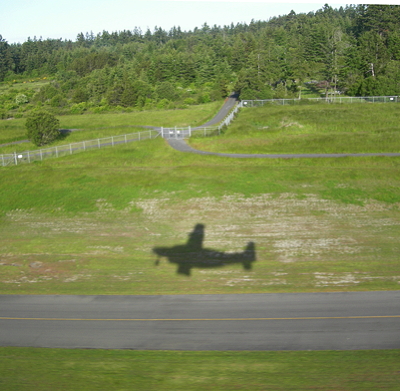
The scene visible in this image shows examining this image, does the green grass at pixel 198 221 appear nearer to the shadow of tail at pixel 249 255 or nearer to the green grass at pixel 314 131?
the shadow of tail at pixel 249 255

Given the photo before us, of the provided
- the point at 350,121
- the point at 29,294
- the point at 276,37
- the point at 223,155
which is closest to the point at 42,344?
the point at 29,294

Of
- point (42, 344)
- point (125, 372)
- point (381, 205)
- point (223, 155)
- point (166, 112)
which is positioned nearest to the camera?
point (125, 372)

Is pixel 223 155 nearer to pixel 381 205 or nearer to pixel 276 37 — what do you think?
pixel 381 205

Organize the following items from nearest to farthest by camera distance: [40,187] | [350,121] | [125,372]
→ [125,372], [40,187], [350,121]

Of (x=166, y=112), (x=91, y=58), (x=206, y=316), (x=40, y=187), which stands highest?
(x=91, y=58)

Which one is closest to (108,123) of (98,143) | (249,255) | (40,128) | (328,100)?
(40,128)

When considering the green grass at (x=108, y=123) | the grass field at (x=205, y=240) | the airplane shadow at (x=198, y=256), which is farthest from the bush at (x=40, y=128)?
the airplane shadow at (x=198, y=256)

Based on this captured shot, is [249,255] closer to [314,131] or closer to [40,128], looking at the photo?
[314,131]
